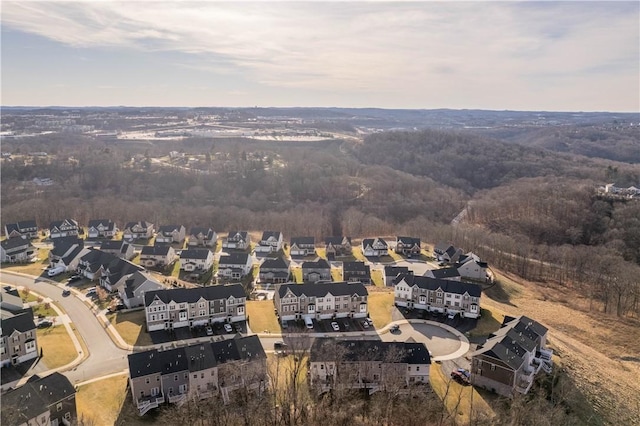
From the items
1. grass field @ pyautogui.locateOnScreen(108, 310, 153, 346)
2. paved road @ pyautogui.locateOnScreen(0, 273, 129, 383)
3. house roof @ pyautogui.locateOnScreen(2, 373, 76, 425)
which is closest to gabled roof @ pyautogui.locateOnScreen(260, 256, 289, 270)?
grass field @ pyautogui.locateOnScreen(108, 310, 153, 346)

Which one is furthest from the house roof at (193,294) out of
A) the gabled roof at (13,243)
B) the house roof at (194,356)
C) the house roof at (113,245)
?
the gabled roof at (13,243)

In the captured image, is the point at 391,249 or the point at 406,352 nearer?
the point at 406,352

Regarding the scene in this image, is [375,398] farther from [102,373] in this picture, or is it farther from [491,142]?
[491,142]

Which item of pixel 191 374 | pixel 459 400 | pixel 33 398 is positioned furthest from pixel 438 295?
pixel 33 398

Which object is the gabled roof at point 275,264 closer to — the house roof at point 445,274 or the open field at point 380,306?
the open field at point 380,306

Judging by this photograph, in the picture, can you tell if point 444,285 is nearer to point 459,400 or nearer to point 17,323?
point 459,400

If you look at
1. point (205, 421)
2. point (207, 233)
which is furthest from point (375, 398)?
point (207, 233)

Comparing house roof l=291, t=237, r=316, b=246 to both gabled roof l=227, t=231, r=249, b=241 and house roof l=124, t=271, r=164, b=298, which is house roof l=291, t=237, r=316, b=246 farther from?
house roof l=124, t=271, r=164, b=298
